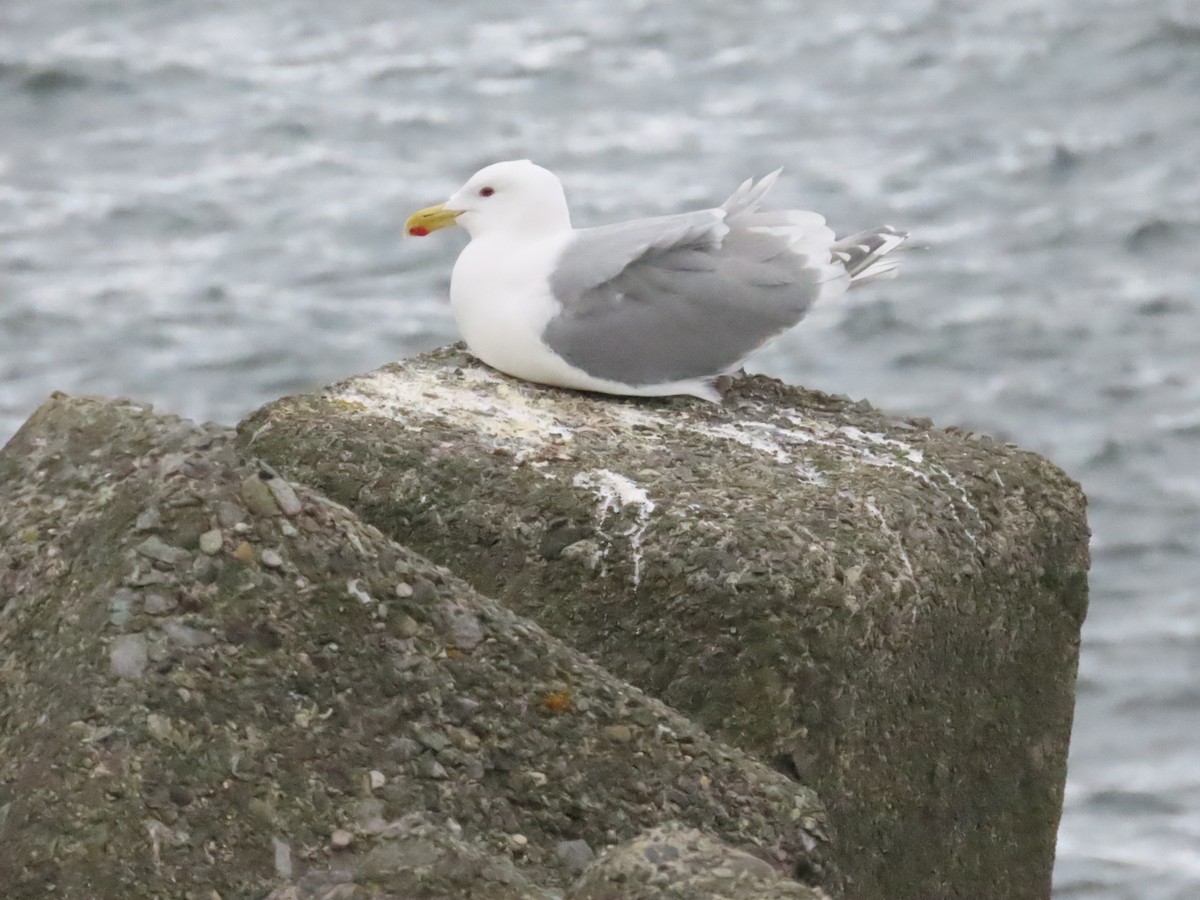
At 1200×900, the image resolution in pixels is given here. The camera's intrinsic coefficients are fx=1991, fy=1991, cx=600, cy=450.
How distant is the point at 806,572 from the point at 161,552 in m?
1.31

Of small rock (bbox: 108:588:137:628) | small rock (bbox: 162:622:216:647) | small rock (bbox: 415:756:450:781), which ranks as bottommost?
small rock (bbox: 415:756:450:781)

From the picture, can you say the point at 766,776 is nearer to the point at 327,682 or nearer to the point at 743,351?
the point at 327,682

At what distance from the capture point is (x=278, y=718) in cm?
304

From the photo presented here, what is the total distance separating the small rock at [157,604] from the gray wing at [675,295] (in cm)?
194

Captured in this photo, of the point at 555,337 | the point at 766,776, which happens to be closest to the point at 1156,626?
the point at 555,337

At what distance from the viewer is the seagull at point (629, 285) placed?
4.85m

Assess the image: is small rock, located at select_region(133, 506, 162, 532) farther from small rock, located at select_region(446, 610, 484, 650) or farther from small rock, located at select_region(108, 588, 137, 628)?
small rock, located at select_region(446, 610, 484, 650)

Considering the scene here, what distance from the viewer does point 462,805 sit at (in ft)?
10.2

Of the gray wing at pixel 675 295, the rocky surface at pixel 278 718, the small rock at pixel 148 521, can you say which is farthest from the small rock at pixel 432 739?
the gray wing at pixel 675 295

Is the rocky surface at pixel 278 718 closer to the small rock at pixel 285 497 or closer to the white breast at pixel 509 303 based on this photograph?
the small rock at pixel 285 497

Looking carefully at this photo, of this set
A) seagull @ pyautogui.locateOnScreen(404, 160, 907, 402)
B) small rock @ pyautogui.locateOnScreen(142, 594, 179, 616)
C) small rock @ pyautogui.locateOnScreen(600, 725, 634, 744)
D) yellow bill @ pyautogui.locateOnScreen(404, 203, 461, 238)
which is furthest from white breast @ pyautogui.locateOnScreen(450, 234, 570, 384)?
small rock @ pyautogui.locateOnScreen(142, 594, 179, 616)

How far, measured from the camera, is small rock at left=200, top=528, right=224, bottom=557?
3.10 meters

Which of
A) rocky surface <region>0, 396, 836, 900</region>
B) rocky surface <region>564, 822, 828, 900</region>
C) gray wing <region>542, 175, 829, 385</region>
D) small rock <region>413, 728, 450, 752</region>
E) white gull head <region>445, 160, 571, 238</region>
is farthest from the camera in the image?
white gull head <region>445, 160, 571, 238</region>

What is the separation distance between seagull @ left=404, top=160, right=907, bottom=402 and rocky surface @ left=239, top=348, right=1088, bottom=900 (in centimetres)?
21
